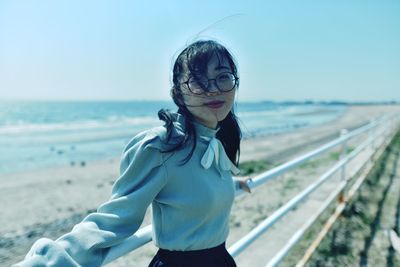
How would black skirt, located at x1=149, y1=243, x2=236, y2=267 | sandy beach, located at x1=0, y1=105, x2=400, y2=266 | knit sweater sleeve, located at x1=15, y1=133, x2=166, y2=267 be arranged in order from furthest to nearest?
sandy beach, located at x1=0, y1=105, x2=400, y2=266 → black skirt, located at x1=149, y1=243, x2=236, y2=267 → knit sweater sleeve, located at x1=15, y1=133, x2=166, y2=267

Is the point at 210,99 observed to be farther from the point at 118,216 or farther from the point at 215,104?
the point at 118,216

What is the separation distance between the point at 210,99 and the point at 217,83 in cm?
6

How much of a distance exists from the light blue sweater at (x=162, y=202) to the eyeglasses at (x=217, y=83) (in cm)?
12

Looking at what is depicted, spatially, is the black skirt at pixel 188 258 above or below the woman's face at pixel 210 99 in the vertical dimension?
below

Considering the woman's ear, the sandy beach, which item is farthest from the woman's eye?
the sandy beach

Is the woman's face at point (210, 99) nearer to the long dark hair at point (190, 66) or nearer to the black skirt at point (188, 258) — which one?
the long dark hair at point (190, 66)

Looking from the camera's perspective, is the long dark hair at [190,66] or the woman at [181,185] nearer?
the woman at [181,185]

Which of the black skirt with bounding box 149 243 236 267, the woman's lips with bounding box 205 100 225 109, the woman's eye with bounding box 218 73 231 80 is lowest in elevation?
the black skirt with bounding box 149 243 236 267

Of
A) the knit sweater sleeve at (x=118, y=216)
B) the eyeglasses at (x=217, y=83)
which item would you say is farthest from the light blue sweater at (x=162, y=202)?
the eyeglasses at (x=217, y=83)

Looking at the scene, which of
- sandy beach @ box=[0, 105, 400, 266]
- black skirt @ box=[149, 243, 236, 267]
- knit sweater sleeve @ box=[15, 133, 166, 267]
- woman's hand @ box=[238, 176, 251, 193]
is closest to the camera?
knit sweater sleeve @ box=[15, 133, 166, 267]

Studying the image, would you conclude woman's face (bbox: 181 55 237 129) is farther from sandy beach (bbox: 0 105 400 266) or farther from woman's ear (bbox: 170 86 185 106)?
sandy beach (bbox: 0 105 400 266)

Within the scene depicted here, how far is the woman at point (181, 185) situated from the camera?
40.3 inches

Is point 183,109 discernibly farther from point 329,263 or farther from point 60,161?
point 60,161

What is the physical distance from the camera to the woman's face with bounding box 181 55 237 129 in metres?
1.31
